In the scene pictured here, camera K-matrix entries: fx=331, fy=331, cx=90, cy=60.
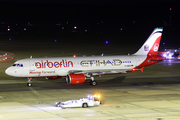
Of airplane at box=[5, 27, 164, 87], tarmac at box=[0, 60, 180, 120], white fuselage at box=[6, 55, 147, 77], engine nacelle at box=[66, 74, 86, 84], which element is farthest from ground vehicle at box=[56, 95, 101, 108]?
white fuselage at box=[6, 55, 147, 77]

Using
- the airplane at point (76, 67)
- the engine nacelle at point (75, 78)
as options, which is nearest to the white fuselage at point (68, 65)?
the airplane at point (76, 67)

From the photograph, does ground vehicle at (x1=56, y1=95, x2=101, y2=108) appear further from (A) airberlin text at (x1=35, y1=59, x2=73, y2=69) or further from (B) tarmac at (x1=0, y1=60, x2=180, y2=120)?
(A) airberlin text at (x1=35, y1=59, x2=73, y2=69)

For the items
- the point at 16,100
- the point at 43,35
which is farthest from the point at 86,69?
the point at 43,35

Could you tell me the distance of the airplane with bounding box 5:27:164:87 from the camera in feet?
142

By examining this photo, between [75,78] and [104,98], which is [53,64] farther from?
[104,98]

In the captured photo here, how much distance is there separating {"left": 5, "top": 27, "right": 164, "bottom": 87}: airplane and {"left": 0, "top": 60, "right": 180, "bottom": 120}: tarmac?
1.51 meters

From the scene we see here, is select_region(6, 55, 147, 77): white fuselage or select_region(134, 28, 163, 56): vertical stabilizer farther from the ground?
select_region(134, 28, 163, 56): vertical stabilizer

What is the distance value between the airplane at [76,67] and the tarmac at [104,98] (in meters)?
1.51

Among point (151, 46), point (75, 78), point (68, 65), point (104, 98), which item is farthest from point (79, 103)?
point (151, 46)

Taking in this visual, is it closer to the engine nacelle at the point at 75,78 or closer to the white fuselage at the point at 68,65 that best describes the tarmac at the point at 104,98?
the engine nacelle at the point at 75,78

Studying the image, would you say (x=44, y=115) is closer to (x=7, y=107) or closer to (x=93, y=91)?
(x=7, y=107)

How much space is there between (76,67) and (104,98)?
10180 mm

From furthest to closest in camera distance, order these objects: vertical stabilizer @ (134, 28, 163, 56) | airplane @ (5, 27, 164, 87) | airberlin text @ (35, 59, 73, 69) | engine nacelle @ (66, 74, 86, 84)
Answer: vertical stabilizer @ (134, 28, 163, 56)
airberlin text @ (35, 59, 73, 69)
airplane @ (5, 27, 164, 87)
engine nacelle @ (66, 74, 86, 84)

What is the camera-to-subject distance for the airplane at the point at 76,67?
43312 mm
